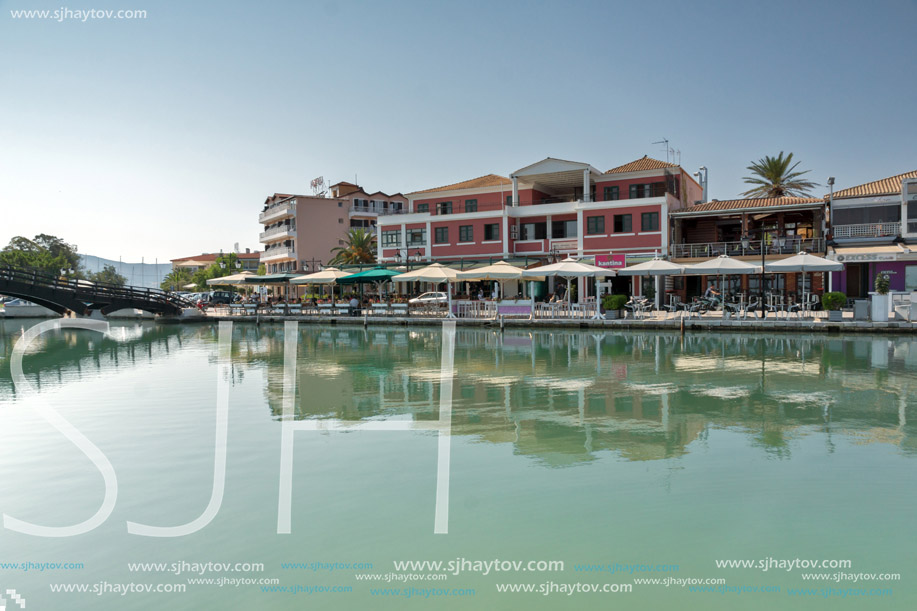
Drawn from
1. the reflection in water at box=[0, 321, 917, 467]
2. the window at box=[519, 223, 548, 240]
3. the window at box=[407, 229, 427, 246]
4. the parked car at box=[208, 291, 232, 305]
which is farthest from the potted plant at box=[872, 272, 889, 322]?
the parked car at box=[208, 291, 232, 305]

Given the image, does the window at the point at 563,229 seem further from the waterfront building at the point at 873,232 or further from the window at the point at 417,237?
the waterfront building at the point at 873,232

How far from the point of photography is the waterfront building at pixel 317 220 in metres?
63.9

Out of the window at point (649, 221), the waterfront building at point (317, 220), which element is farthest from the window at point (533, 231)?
the waterfront building at point (317, 220)

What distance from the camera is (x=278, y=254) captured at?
6750 centimetres

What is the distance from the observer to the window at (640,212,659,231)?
37.0m

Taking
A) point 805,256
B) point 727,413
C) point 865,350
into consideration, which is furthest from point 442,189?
point 727,413

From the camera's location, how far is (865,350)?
19.8 m

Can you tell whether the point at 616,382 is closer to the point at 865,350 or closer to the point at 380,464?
the point at 380,464

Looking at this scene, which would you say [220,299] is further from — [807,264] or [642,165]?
[807,264]

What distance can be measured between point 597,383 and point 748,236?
89.3 feet

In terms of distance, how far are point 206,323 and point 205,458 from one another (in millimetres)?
34370

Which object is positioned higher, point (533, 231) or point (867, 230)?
point (533, 231)

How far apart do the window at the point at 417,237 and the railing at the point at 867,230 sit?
25.6 metres

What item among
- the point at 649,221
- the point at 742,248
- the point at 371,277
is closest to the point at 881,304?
the point at 742,248
